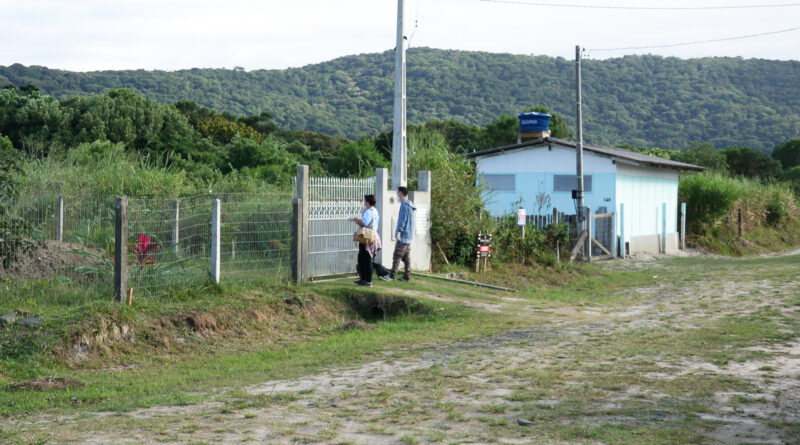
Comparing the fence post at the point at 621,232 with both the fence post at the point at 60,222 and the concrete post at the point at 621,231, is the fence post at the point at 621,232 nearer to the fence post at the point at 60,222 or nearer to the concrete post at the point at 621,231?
the concrete post at the point at 621,231

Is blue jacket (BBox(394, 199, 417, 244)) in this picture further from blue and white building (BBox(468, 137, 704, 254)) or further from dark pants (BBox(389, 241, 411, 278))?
blue and white building (BBox(468, 137, 704, 254))

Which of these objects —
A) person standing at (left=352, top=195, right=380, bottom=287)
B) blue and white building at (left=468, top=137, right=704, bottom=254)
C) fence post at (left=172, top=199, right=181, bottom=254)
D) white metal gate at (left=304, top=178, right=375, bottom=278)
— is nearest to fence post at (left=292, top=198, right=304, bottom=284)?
white metal gate at (left=304, top=178, right=375, bottom=278)

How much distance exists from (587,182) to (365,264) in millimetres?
17925

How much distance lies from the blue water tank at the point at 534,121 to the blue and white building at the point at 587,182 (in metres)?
2.88

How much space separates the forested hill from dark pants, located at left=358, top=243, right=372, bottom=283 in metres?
68.9

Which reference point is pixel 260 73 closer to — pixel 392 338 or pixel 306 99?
pixel 306 99

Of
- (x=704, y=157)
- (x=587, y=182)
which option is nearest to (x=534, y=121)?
(x=587, y=182)

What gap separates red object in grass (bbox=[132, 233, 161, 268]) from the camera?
12898 millimetres

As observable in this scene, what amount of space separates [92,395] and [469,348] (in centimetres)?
490

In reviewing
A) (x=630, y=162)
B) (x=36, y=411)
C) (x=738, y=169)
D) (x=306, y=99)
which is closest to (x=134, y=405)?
(x=36, y=411)

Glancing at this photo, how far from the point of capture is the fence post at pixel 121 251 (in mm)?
12102

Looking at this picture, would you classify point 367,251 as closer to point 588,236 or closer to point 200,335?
point 200,335

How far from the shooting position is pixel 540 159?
33.1 meters

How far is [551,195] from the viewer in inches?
1293
